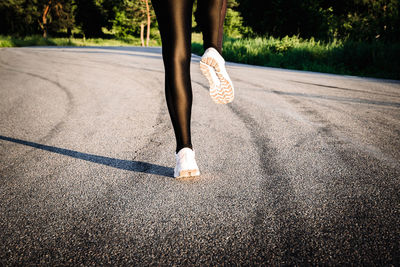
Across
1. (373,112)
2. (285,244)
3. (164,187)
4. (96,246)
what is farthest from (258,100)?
(96,246)

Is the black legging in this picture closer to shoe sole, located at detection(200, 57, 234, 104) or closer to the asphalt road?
shoe sole, located at detection(200, 57, 234, 104)

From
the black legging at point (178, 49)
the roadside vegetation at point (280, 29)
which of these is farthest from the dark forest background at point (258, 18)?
the black legging at point (178, 49)

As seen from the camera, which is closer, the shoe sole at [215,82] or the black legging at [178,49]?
the black legging at [178,49]

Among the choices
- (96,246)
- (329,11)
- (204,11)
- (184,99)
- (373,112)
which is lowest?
(96,246)

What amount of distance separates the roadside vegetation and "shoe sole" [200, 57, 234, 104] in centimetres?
851

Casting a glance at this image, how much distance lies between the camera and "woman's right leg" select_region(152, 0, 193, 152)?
1.22 meters

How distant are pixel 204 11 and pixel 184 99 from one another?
63 centimetres

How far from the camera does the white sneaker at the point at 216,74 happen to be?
1.38 meters

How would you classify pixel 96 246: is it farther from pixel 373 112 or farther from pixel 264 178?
pixel 373 112

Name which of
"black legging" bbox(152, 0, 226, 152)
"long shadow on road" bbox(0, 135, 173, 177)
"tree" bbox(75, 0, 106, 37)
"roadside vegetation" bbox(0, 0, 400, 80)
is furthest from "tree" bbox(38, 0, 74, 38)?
"black legging" bbox(152, 0, 226, 152)

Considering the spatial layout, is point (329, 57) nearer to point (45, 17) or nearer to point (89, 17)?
point (45, 17)

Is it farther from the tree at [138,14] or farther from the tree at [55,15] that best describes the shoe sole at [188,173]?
the tree at [55,15]

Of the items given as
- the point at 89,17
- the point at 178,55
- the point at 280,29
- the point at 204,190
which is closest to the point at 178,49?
the point at 178,55

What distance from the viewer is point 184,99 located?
1.32m
